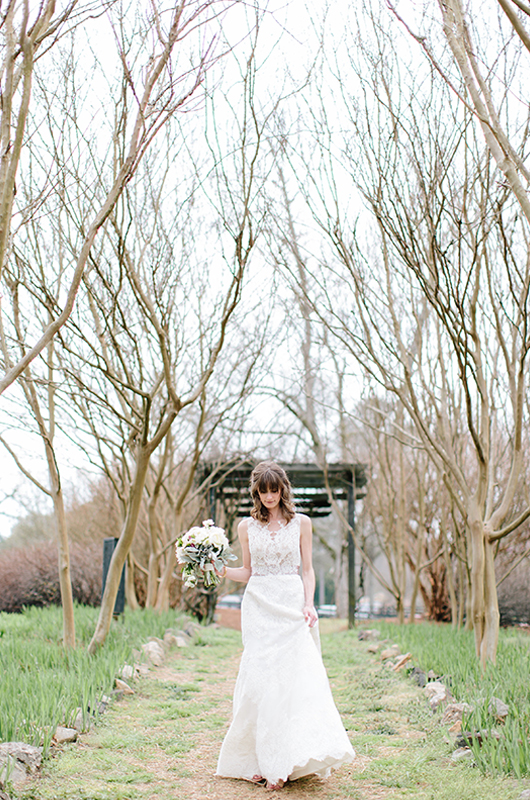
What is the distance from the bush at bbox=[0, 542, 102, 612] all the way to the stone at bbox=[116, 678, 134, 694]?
20.3 ft

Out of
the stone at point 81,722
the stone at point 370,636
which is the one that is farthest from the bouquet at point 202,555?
the stone at point 370,636

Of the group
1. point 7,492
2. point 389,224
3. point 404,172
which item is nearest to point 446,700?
point 389,224

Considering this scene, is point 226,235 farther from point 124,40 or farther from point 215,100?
point 124,40

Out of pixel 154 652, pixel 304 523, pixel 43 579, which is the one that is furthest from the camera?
pixel 43 579

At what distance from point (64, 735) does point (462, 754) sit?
217cm

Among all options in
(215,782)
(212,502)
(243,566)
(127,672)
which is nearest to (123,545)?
(127,672)

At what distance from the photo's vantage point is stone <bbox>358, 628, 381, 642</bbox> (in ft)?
29.8

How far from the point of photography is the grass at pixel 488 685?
3.23m

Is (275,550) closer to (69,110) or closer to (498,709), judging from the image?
(498,709)

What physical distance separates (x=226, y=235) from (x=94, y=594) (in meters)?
6.58

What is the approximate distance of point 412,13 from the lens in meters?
5.09

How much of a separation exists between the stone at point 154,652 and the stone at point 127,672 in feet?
2.41

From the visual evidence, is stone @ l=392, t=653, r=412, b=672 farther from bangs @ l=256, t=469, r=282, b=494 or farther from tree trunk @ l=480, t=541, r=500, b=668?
bangs @ l=256, t=469, r=282, b=494

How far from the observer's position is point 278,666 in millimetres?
3592
